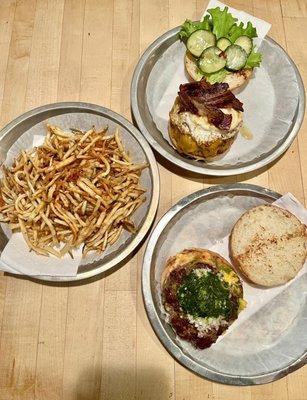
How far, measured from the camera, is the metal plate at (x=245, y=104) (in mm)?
2752

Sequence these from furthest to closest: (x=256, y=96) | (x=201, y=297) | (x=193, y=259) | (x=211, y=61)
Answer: (x=256, y=96)
(x=211, y=61)
(x=193, y=259)
(x=201, y=297)

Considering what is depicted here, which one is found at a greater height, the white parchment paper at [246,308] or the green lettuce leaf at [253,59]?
the green lettuce leaf at [253,59]

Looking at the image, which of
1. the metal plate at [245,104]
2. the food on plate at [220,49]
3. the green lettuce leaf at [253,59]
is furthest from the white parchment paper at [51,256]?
the green lettuce leaf at [253,59]

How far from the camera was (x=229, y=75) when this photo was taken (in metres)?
2.96

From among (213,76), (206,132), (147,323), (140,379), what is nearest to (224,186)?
(206,132)

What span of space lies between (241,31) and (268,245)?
5.17ft

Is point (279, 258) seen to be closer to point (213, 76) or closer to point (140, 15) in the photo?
point (213, 76)

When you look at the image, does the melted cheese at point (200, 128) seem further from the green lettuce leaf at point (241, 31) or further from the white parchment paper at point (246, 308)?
the green lettuce leaf at point (241, 31)

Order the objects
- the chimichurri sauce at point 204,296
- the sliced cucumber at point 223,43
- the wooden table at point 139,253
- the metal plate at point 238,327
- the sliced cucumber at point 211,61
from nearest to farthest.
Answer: the chimichurri sauce at point 204,296, the metal plate at point 238,327, the wooden table at point 139,253, the sliced cucumber at point 211,61, the sliced cucumber at point 223,43

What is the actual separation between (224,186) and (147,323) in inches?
39.2

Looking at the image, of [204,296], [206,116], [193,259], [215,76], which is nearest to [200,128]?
[206,116]

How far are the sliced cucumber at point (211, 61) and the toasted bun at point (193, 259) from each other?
1253 millimetres

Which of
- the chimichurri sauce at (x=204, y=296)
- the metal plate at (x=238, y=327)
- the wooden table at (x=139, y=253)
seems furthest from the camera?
the wooden table at (x=139, y=253)

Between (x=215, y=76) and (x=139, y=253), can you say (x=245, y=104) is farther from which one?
(x=139, y=253)
